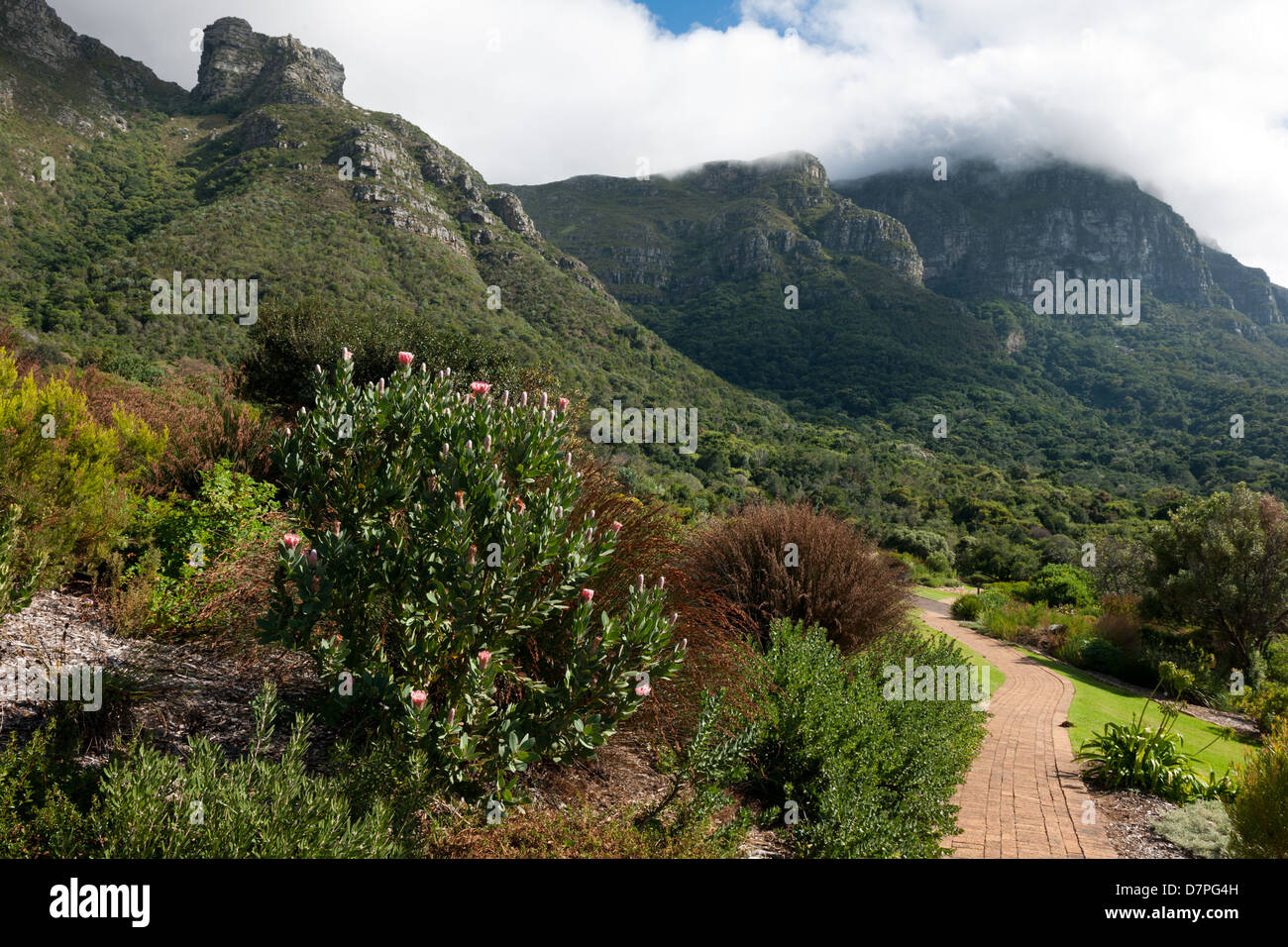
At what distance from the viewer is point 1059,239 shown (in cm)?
13175

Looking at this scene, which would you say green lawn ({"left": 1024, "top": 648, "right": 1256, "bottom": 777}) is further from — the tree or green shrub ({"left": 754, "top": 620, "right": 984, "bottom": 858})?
green shrub ({"left": 754, "top": 620, "right": 984, "bottom": 858})

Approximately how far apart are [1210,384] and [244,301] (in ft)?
339

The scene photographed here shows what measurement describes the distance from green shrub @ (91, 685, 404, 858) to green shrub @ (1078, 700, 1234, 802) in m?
7.36

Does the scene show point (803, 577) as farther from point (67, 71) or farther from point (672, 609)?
point (67, 71)

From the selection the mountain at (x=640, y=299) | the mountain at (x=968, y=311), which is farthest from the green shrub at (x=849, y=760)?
the mountain at (x=968, y=311)

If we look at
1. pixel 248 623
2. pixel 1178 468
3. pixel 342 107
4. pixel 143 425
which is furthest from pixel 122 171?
pixel 1178 468

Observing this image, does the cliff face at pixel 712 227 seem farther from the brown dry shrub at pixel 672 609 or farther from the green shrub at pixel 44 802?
the green shrub at pixel 44 802

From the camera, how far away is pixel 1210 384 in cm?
7738

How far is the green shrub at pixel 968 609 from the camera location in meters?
20.6

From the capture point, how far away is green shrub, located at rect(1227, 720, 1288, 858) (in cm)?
415

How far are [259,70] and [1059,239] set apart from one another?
14900 cm

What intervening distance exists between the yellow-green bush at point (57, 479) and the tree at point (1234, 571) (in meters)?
19.1

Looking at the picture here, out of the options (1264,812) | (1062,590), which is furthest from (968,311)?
(1264,812)
